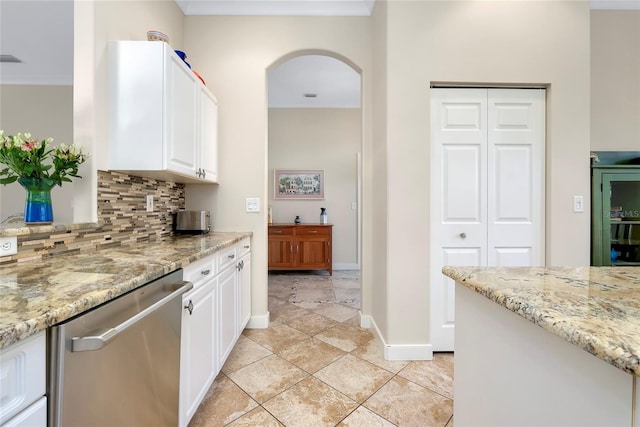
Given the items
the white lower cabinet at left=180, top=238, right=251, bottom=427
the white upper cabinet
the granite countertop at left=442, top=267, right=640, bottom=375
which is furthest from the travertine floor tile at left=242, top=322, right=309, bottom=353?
the granite countertop at left=442, top=267, right=640, bottom=375

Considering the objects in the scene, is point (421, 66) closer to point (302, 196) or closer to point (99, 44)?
point (99, 44)

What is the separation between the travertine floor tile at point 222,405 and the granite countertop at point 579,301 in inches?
51.3

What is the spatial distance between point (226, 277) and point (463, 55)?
2.29m

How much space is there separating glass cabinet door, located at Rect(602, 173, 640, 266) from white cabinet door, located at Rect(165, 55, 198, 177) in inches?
120

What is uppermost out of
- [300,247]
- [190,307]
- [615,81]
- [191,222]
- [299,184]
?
[615,81]

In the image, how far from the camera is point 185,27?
239cm

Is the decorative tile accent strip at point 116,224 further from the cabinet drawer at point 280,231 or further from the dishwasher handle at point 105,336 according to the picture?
the cabinet drawer at point 280,231

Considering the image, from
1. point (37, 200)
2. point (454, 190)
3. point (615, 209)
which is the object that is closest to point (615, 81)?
point (615, 209)

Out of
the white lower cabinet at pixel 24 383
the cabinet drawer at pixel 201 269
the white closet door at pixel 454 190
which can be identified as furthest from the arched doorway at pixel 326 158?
the white lower cabinet at pixel 24 383

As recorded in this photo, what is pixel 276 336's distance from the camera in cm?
224

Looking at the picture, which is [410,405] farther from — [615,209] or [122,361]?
[615,209]

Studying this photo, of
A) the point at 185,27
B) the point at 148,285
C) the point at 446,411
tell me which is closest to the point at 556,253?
the point at 446,411

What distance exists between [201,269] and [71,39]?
3.32 metres

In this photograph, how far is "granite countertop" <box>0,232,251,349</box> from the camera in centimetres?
55
